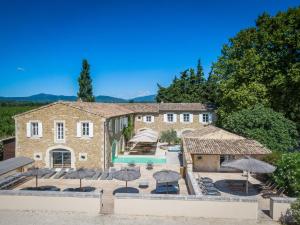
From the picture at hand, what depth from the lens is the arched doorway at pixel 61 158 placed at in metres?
25.5

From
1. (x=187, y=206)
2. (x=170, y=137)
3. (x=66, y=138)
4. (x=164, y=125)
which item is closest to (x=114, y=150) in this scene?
(x=66, y=138)

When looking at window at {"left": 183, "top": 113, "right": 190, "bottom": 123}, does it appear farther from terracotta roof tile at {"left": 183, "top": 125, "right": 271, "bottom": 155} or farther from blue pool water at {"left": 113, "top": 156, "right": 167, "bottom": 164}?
terracotta roof tile at {"left": 183, "top": 125, "right": 271, "bottom": 155}

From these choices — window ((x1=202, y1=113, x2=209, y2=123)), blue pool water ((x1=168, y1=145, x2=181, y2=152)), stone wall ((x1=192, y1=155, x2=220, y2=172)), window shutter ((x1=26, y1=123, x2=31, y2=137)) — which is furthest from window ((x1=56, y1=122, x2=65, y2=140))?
window ((x1=202, y1=113, x2=209, y2=123))

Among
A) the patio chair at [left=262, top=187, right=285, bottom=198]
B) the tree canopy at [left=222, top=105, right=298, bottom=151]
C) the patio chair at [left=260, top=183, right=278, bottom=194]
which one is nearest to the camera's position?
the patio chair at [left=262, top=187, right=285, bottom=198]

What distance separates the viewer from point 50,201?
14.2 meters

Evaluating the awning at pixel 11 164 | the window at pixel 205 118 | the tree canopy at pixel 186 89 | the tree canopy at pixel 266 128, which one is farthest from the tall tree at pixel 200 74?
the awning at pixel 11 164

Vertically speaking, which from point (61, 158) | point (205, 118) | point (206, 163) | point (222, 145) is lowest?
point (206, 163)

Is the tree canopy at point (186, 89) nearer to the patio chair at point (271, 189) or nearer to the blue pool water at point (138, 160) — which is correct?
the blue pool water at point (138, 160)

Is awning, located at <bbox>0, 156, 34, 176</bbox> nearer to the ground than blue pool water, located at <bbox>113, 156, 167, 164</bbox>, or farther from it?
farther from it

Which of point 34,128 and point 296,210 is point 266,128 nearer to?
point 296,210

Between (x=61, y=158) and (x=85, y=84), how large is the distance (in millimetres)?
34357

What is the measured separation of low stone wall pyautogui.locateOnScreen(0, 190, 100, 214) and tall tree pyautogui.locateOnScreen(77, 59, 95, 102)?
146ft

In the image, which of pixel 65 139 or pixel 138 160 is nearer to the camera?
pixel 65 139

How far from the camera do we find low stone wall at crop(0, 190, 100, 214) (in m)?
14.1
